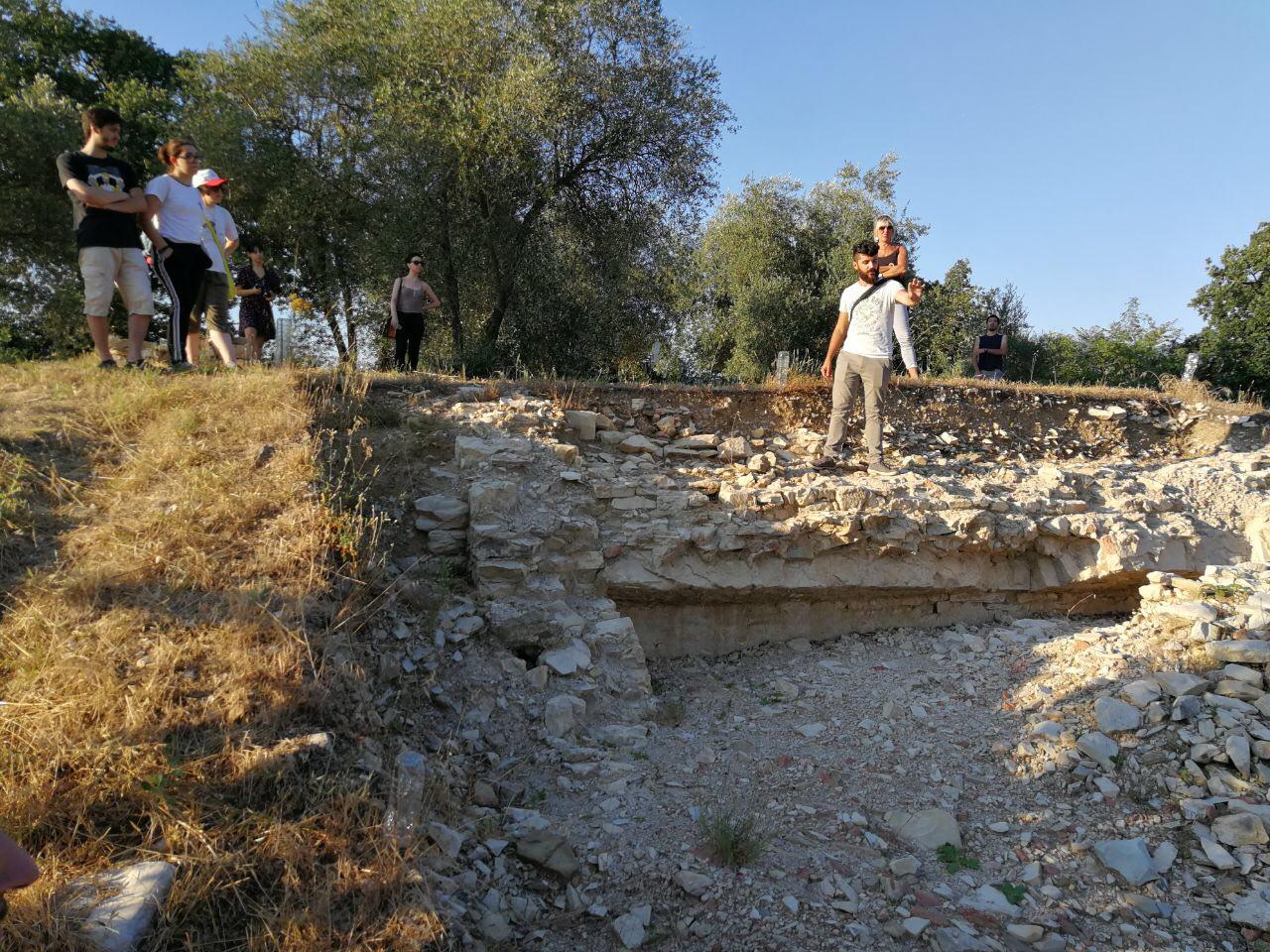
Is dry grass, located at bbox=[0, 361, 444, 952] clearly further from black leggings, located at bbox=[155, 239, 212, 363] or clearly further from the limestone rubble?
black leggings, located at bbox=[155, 239, 212, 363]

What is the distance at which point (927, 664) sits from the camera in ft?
18.8

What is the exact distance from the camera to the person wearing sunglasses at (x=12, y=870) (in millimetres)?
1629

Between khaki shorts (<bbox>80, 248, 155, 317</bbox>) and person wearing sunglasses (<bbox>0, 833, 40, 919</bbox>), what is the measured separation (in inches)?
204

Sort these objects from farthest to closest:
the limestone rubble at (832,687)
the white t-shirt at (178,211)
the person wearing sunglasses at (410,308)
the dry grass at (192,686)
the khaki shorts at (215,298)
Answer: the person wearing sunglasses at (410,308)
the khaki shorts at (215,298)
the white t-shirt at (178,211)
the limestone rubble at (832,687)
the dry grass at (192,686)

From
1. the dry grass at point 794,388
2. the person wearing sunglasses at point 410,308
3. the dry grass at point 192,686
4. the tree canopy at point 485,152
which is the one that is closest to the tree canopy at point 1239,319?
the dry grass at point 794,388

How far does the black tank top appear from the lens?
11445mm

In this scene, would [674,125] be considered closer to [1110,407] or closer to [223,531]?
[1110,407]

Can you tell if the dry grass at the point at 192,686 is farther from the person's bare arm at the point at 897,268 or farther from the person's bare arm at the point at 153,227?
the person's bare arm at the point at 897,268

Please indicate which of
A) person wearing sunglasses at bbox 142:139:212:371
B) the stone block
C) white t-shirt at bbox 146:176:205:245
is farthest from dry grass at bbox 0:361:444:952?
white t-shirt at bbox 146:176:205:245

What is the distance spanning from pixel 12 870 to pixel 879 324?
6614mm

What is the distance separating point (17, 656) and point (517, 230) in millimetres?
9666

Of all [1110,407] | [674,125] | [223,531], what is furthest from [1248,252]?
[223,531]

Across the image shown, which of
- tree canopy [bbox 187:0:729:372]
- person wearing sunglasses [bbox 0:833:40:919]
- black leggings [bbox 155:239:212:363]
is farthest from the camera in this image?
tree canopy [bbox 187:0:729:372]

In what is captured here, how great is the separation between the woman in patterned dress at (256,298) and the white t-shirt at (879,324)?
6.07 metres
